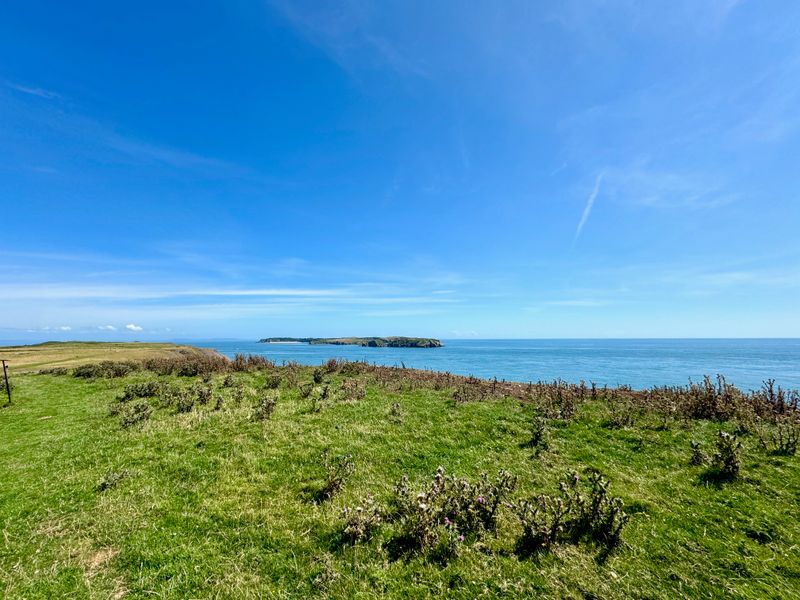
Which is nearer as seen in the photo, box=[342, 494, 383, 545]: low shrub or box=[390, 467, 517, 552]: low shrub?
box=[390, 467, 517, 552]: low shrub

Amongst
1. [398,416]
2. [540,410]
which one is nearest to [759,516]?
[540,410]

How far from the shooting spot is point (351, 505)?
7.92 meters

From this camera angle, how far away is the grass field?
18.2 ft

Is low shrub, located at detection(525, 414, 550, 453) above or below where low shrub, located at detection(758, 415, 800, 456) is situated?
below

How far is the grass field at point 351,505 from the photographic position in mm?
5562

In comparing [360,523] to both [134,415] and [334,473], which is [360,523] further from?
[134,415]

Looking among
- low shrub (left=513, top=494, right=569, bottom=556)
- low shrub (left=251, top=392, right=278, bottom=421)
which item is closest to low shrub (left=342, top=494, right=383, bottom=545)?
low shrub (left=513, top=494, right=569, bottom=556)

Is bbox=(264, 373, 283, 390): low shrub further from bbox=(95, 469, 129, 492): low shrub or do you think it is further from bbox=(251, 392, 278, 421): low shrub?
bbox=(95, 469, 129, 492): low shrub

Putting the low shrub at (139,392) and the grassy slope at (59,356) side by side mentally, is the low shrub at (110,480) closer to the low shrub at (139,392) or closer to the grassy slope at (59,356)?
the low shrub at (139,392)

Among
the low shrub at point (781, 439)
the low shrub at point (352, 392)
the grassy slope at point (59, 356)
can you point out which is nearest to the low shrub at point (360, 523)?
the low shrub at point (352, 392)

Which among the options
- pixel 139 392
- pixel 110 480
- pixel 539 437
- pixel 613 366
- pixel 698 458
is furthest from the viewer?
pixel 613 366

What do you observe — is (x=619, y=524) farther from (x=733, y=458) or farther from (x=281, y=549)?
(x=281, y=549)

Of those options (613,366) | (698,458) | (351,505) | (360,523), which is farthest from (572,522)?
(613,366)

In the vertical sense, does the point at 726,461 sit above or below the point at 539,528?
above
